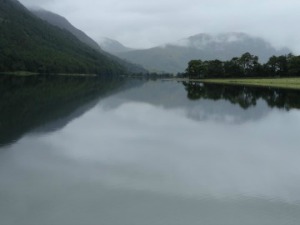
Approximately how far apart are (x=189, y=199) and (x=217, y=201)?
1.05 metres

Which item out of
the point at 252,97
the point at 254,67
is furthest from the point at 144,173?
the point at 254,67

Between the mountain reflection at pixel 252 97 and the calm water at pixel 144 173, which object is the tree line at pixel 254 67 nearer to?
the mountain reflection at pixel 252 97

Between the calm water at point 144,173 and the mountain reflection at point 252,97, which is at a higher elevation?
the calm water at point 144,173

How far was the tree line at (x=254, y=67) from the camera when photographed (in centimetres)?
16650

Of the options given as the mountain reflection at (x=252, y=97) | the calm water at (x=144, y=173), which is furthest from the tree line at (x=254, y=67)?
the calm water at (x=144, y=173)

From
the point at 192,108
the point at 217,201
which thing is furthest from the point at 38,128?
the point at 192,108

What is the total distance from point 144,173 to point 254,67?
167235mm

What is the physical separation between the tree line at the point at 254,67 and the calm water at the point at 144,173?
463 ft

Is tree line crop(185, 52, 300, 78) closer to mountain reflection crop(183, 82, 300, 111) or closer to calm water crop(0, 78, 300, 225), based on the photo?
mountain reflection crop(183, 82, 300, 111)

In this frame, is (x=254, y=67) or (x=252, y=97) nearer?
(x=252, y=97)

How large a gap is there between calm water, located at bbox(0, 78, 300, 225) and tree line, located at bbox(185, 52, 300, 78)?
463 ft

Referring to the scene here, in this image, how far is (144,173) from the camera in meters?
18.4

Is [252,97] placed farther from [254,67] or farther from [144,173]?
[254,67]

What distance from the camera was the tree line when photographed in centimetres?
16650
